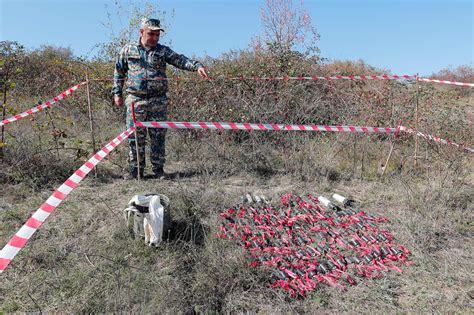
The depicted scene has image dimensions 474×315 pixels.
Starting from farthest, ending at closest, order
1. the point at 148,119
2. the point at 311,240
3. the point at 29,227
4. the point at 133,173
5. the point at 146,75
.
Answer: the point at 133,173, the point at 148,119, the point at 146,75, the point at 311,240, the point at 29,227

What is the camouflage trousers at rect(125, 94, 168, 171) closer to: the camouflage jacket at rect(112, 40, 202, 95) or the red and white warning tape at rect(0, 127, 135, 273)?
the camouflage jacket at rect(112, 40, 202, 95)

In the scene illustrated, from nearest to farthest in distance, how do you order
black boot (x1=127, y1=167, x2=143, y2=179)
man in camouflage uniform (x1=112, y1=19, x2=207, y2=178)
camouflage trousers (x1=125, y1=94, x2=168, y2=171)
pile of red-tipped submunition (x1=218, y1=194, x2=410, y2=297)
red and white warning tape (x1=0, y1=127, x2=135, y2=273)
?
1. red and white warning tape (x1=0, y1=127, x2=135, y2=273)
2. pile of red-tipped submunition (x1=218, y1=194, x2=410, y2=297)
3. man in camouflage uniform (x1=112, y1=19, x2=207, y2=178)
4. camouflage trousers (x1=125, y1=94, x2=168, y2=171)
5. black boot (x1=127, y1=167, x2=143, y2=179)

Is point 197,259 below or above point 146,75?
below

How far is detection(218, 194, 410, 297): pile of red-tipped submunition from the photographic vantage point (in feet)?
10.0

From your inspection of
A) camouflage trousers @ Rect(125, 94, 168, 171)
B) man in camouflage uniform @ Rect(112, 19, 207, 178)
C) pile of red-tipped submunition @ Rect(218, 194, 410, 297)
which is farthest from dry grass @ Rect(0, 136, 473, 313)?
man in camouflage uniform @ Rect(112, 19, 207, 178)

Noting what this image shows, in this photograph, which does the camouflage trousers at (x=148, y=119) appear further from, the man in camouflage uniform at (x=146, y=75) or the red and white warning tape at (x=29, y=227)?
the red and white warning tape at (x=29, y=227)

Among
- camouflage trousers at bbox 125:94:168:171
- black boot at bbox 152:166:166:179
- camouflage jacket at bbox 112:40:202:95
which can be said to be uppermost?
camouflage jacket at bbox 112:40:202:95

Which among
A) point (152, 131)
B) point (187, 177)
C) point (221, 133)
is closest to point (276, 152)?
point (221, 133)

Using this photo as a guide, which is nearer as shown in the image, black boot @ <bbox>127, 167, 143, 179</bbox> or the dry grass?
the dry grass

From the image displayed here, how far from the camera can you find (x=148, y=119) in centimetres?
481

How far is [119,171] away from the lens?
17.6 feet

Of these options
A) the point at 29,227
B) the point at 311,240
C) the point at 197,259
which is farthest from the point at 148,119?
the point at 29,227

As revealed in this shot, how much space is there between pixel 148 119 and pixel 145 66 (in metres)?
0.67

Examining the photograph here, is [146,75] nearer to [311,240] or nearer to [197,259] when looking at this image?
[197,259]
